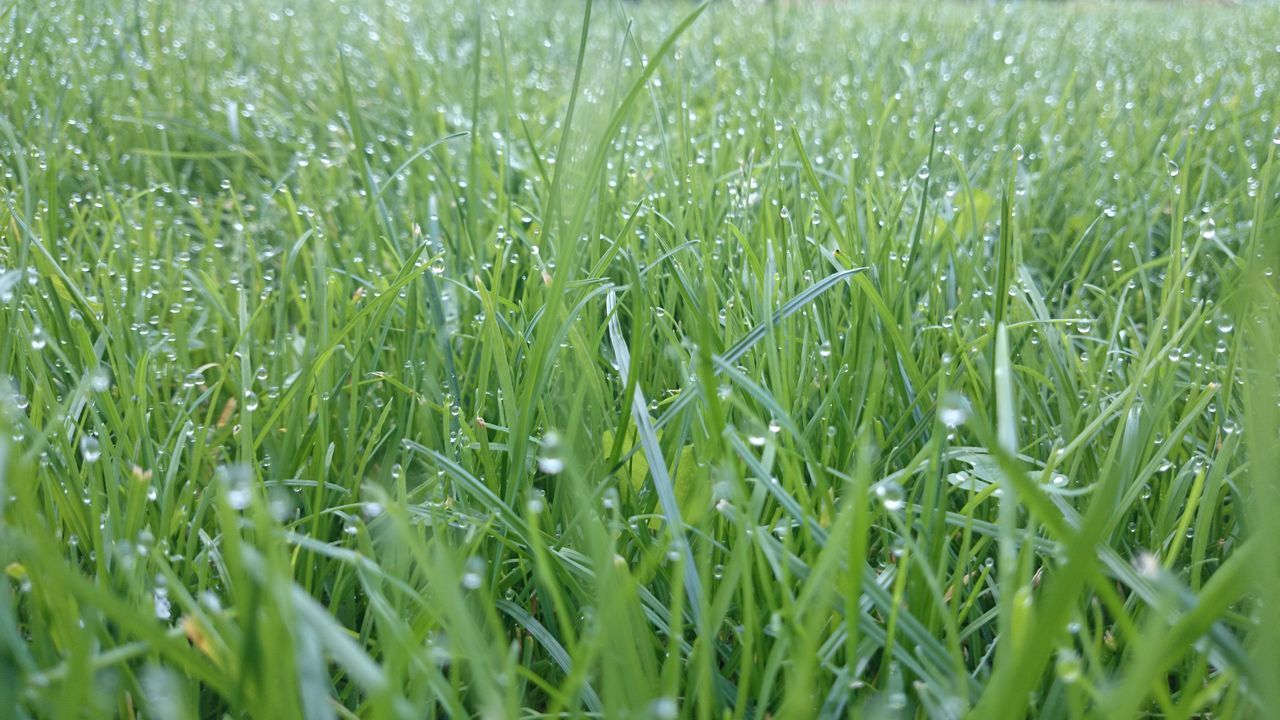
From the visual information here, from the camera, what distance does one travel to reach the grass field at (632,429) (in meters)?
0.59

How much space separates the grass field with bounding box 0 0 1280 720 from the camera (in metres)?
0.59

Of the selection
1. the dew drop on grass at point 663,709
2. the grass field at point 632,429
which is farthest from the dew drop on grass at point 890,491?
the dew drop on grass at point 663,709

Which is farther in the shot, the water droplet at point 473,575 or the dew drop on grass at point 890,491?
the dew drop on grass at point 890,491

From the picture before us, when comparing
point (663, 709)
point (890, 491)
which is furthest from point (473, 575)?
point (890, 491)

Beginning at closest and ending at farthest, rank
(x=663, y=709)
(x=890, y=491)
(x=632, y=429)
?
(x=663, y=709) < (x=890, y=491) < (x=632, y=429)

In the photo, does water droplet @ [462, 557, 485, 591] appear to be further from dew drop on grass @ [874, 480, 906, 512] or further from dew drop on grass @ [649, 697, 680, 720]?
dew drop on grass @ [874, 480, 906, 512]

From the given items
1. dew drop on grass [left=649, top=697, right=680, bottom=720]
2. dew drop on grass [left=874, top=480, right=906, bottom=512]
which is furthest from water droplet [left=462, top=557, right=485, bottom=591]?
dew drop on grass [left=874, top=480, right=906, bottom=512]

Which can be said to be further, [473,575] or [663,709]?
[473,575]

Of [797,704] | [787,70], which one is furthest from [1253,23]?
[797,704]

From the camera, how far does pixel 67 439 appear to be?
0.87m

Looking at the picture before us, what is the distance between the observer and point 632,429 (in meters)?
1.00

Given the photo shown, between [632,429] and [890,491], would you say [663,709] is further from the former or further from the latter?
[632,429]

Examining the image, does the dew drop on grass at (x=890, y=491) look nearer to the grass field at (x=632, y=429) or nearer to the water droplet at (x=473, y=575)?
the grass field at (x=632, y=429)

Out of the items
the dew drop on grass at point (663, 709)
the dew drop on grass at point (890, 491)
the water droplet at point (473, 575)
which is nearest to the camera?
the dew drop on grass at point (663, 709)
